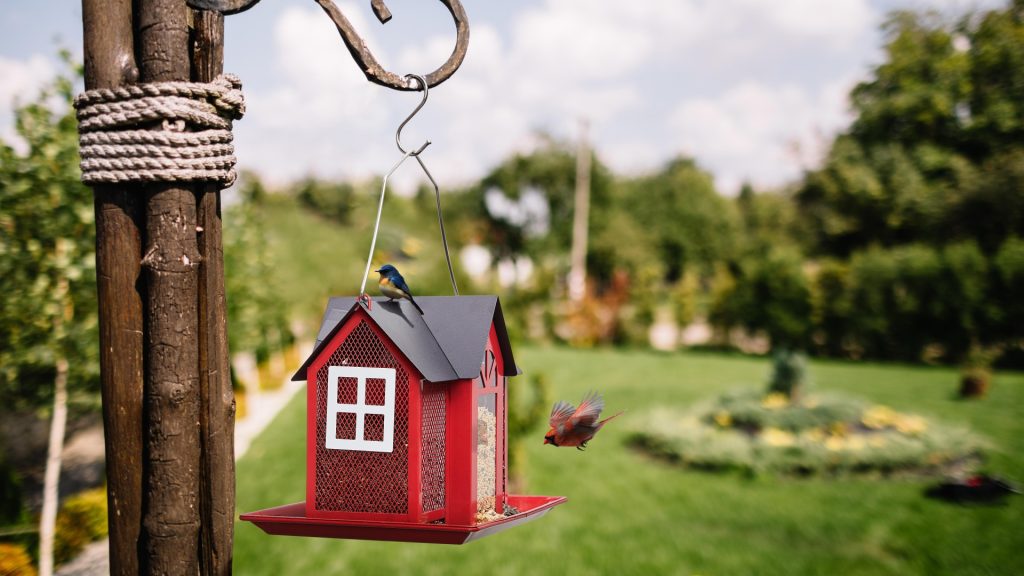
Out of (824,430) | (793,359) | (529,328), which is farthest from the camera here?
(529,328)

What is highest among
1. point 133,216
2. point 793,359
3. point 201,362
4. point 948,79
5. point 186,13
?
point 948,79

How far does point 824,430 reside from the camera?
12148mm

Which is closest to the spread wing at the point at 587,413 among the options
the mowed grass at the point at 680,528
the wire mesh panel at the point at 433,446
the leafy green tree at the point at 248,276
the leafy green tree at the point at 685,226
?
the wire mesh panel at the point at 433,446

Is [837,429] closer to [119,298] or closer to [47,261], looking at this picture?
[47,261]

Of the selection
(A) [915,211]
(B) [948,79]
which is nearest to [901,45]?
(B) [948,79]

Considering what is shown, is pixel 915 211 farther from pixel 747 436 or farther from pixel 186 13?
pixel 186 13

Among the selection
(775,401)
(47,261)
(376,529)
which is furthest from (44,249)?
(775,401)

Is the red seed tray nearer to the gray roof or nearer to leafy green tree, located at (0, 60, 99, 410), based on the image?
the gray roof

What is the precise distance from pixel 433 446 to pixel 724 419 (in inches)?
446

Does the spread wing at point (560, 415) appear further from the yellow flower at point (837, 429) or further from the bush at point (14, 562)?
the yellow flower at point (837, 429)

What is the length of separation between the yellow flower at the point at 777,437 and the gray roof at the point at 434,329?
10203 millimetres

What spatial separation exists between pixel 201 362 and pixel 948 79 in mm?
32048

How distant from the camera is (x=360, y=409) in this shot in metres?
2.19

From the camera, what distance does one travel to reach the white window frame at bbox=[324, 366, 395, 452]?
2.17 metres
